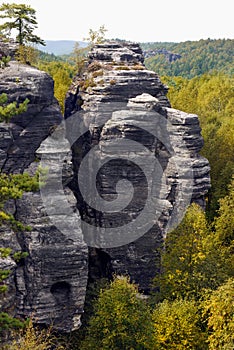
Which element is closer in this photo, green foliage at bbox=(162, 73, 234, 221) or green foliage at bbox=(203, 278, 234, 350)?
green foliage at bbox=(203, 278, 234, 350)

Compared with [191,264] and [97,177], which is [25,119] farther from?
[191,264]

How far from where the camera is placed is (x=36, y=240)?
25.6m

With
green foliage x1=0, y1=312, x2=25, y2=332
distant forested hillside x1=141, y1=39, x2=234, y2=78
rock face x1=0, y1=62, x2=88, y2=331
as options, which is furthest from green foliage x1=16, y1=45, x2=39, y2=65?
distant forested hillside x1=141, y1=39, x2=234, y2=78

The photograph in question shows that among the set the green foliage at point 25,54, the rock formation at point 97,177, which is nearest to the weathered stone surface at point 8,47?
the green foliage at point 25,54

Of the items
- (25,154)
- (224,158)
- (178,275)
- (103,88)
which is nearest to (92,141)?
(103,88)

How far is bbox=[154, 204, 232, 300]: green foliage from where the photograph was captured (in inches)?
A: 996

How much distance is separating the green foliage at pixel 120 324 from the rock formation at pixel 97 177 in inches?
149

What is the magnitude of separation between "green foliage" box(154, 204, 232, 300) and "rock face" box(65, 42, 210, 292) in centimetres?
352

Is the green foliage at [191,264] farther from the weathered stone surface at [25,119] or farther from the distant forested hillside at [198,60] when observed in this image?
the distant forested hillside at [198,60]

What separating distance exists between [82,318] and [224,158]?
21.1 metres

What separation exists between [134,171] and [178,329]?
11920 millimetres

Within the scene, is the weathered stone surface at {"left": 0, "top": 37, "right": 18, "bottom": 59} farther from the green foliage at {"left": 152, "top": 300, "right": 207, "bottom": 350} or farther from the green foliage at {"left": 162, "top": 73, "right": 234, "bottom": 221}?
the green foliage at {"left": 152, "top": 300, "right": 207, "bottom": 350}

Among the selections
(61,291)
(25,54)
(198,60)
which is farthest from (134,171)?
(198,60)

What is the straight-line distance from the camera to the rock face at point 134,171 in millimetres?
30078
